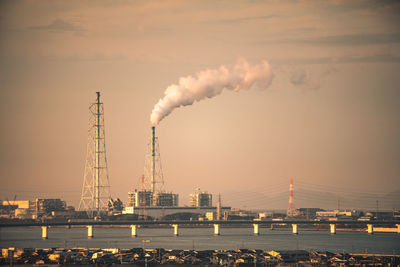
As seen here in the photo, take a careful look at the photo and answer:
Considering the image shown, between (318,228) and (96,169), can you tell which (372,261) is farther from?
(318,228)

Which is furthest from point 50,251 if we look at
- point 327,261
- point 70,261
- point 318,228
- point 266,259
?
point 318,228

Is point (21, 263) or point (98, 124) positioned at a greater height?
point (98, 124)

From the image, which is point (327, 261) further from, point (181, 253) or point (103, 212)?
point (103, 212)

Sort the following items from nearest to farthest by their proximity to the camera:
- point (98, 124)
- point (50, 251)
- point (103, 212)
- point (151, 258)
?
point (151, 258), point (50, 251), point (98, 124), point (103, 212)

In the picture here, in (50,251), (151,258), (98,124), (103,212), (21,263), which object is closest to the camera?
(21,263)

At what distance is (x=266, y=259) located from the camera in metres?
75.8

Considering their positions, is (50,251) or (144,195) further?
(144,195)

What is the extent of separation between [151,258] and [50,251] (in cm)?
1404

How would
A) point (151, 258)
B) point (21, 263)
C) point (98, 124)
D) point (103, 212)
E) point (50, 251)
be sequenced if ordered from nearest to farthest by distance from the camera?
point (21, 263), point (151, 258), point (50, 251), point (98, 124), point (103, 212)

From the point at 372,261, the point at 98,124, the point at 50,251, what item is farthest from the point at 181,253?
the point at 98,124

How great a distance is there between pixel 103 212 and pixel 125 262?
116470 millimetres

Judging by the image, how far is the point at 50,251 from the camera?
84562 mm

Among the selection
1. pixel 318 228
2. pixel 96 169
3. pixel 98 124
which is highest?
pixel 98 124

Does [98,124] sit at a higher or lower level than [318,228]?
higher
